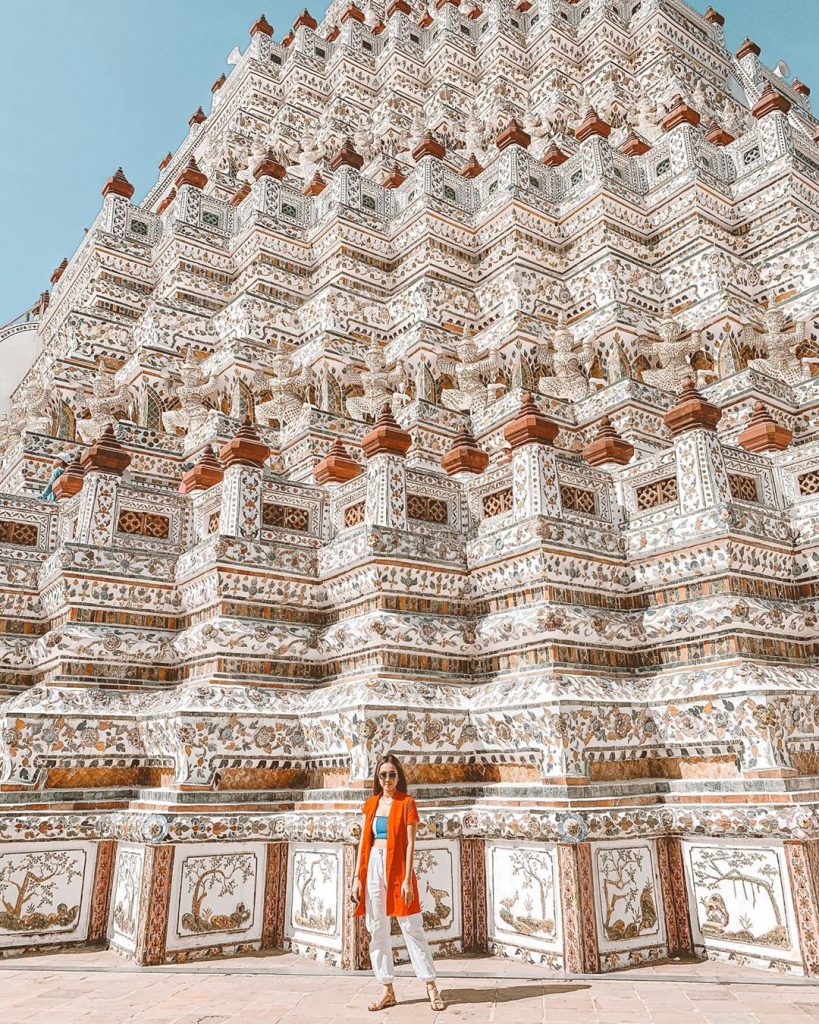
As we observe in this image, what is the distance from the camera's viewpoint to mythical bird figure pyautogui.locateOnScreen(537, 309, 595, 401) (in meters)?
12.6

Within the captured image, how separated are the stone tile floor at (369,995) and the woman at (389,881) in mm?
231

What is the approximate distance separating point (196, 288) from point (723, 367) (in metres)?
9.72

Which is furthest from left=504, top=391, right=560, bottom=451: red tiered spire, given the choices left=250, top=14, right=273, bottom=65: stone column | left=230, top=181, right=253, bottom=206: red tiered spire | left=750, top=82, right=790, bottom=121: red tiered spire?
left=250, top=14, right=273, bottom=65: stone column

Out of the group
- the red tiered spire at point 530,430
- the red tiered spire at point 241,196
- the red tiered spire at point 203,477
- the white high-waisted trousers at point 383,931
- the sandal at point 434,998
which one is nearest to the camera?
the sandal at point 434,998

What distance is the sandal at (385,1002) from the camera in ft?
16.1

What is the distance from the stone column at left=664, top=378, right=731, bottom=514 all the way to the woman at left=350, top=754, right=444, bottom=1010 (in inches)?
149

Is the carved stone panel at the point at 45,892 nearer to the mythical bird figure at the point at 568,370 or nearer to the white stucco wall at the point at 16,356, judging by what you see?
the mythical bird figure at the point at 568,370

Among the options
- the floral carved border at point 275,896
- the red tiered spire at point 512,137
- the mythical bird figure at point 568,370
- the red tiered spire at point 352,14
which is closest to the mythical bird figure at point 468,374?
the mythical bird figure at point 568,370

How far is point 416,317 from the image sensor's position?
48.3ft

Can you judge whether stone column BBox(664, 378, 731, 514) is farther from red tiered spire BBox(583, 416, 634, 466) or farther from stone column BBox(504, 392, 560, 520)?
stone column BBox(504, 392, 560, 520)

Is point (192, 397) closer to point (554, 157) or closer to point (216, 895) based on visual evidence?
point (216, 895)

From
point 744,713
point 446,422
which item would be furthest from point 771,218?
point 744,713

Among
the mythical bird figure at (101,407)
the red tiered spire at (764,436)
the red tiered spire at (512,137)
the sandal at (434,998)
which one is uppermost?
the red tiered spire at (512,137)

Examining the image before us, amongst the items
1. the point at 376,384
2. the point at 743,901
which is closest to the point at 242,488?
the point at 376,384
